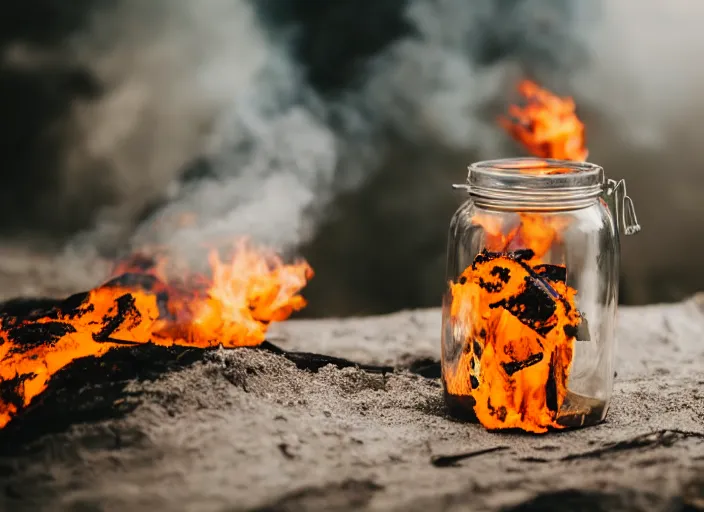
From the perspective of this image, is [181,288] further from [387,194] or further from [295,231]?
[387,194]

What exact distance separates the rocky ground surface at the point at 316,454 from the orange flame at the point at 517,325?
0.07 m

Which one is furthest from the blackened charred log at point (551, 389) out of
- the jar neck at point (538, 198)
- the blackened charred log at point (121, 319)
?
the blackened charred log at point (121, 319)

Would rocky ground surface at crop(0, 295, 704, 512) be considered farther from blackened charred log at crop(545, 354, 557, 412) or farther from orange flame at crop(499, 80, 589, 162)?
orange flame at crop(499, 80, 589, 162)

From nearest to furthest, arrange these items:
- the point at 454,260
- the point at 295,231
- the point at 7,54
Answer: the point at 454,260
the point at 295,231
the point at 7,54

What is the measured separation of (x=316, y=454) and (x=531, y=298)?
1.76 feet

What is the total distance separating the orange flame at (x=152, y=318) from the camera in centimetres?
189

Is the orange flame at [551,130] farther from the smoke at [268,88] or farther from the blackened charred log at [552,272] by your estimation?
the smoke at [268,88]

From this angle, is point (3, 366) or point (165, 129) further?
point (165, 129)

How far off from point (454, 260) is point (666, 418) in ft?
1.90

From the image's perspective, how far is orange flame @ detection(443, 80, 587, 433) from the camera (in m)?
1.75

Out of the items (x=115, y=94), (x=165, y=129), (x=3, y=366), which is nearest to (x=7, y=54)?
(x=115, y=94)

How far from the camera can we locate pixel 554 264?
1822 millimetres

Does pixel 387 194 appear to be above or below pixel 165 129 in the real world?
below

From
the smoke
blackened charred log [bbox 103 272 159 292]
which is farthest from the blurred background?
blackened charred log [bbox 103 272 159 292]
